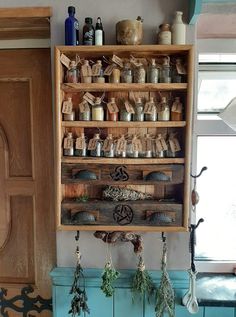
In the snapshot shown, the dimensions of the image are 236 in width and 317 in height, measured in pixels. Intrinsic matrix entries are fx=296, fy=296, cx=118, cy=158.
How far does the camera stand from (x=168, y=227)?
4.05 feet

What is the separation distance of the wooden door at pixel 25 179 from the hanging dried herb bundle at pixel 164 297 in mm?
618

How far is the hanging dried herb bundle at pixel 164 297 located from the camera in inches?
50.4

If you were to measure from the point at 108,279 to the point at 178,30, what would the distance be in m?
1.09

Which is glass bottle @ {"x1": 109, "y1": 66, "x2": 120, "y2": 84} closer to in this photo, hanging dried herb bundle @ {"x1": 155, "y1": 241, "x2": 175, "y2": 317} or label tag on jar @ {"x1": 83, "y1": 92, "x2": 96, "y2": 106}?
label tag on jar @ {"x1": 83, "y1": 92, "x2": 96, "y2": 106}

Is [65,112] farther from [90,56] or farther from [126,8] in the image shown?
[126,8]

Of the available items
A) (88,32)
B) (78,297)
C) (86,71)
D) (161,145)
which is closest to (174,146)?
Result: (161,145)

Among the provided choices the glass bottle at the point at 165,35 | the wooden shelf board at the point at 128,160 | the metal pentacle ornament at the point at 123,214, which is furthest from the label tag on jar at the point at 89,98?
the metal pentacle ornament at the point at 123,214

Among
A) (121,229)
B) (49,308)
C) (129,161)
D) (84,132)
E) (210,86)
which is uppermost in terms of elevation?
(210,86)

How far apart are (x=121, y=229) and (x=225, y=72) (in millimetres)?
943

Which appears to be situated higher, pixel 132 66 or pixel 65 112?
pixel 132 66

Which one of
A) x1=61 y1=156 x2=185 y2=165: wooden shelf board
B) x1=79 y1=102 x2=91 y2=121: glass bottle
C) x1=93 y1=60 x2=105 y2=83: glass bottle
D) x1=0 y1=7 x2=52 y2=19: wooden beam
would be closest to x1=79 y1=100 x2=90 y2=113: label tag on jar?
x1=79 y1=102 x2=91 y2=121: glass bottle

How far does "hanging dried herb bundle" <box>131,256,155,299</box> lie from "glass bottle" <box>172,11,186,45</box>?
943 millimetres

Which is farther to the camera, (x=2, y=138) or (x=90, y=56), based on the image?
(x=2, y=138)

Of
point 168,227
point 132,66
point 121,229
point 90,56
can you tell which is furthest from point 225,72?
point 121,229
